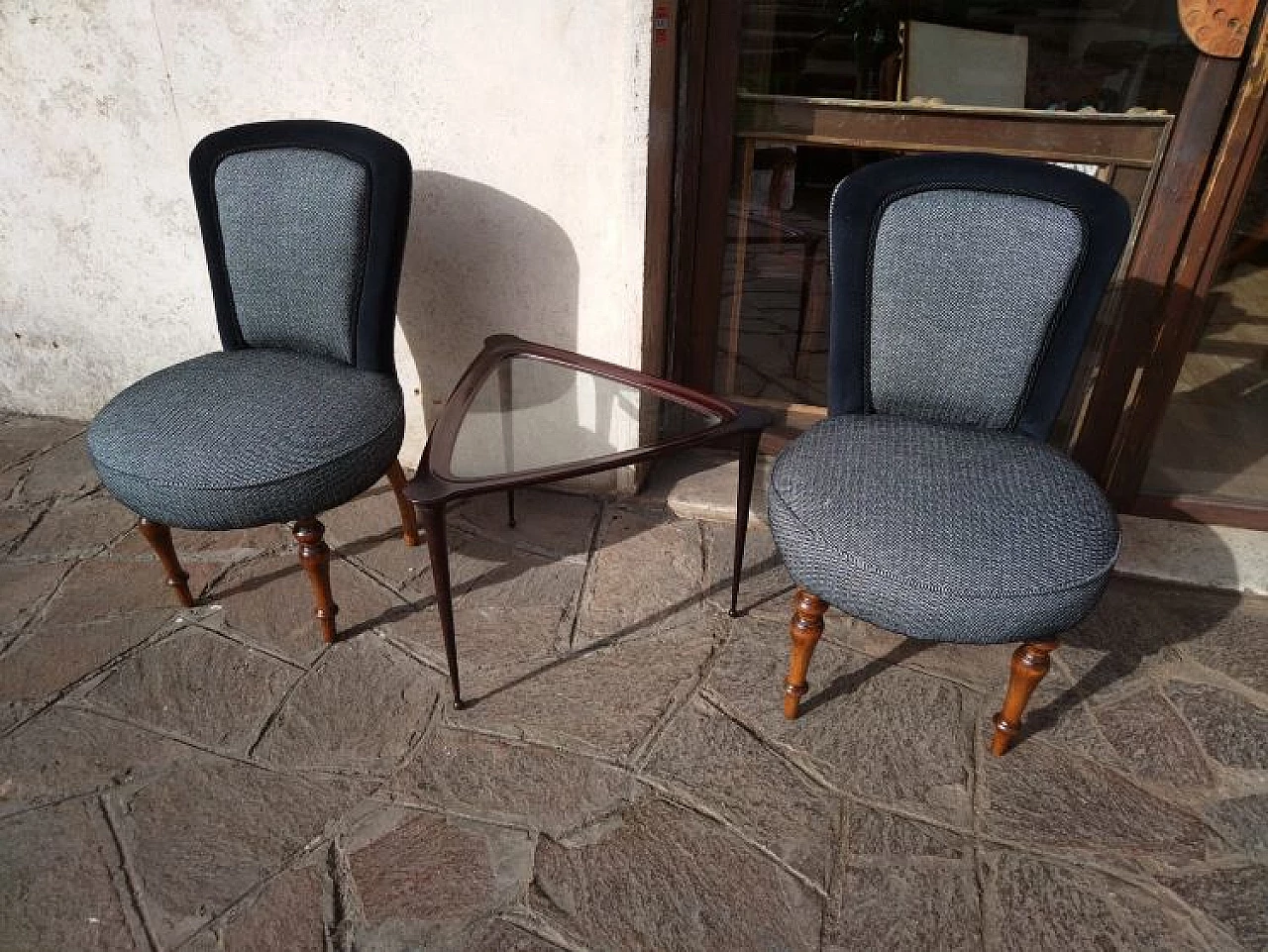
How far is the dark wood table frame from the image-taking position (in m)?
1.73

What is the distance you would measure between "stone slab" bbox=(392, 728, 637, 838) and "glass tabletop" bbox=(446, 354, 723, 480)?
688 mm

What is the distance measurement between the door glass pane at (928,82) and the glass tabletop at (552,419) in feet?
2.86

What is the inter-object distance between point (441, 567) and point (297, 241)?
3.55 feet

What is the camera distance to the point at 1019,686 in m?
1.83

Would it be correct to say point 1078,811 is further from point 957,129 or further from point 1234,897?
point 957,129

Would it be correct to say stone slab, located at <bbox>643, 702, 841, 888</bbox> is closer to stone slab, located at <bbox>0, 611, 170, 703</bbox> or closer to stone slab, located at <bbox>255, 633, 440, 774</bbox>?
stone slab, located at <bbox>255, 633, 440, 774</bbox>

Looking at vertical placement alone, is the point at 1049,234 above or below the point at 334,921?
above

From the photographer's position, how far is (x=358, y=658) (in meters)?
2.21

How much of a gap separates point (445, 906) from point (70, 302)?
274 centimetres

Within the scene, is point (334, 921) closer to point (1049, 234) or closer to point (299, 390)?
point (299, 390)

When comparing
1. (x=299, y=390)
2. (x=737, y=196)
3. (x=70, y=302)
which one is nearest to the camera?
(x=299, y=390)

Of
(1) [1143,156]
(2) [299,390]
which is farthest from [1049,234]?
(2) [299,390]

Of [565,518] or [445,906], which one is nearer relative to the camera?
[445,906]

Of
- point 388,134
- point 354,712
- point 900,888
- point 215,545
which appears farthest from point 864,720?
point 388,134
